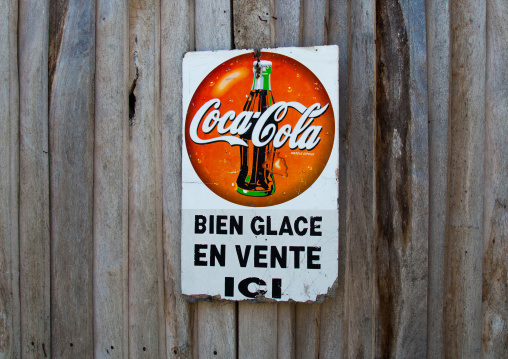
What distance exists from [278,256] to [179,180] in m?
0.58

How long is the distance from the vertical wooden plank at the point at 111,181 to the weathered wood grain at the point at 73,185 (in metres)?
0.03

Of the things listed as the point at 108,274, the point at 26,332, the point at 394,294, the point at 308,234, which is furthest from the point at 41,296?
the point at 394,294

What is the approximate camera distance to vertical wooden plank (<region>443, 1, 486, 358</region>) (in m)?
1.68

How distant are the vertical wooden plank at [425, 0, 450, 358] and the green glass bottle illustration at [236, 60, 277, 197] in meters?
0.72

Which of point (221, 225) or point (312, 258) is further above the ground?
point (221, 225)

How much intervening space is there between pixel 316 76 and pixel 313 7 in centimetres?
33

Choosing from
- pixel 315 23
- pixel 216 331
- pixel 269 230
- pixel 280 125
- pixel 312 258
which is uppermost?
pixel 315 23

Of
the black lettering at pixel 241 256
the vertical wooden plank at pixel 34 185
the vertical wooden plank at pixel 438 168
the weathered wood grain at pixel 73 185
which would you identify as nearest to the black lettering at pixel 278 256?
the black lettering at pixel 241 256

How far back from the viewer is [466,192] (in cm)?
168

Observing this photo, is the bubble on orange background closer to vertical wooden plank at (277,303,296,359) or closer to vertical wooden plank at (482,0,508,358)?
vertical wooden plank at (277,303,296,359)

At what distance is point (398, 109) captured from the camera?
1678 millimetres

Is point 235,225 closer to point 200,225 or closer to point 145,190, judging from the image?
point 200,225

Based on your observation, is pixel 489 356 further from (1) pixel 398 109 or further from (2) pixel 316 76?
(2) pixel 316 76

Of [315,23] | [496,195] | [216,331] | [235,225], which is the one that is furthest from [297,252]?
[315,23]
